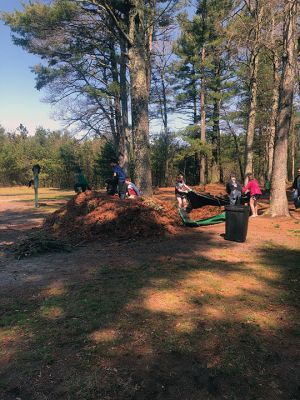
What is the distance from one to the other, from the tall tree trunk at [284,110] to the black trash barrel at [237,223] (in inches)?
149

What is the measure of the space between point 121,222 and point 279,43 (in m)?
12.9

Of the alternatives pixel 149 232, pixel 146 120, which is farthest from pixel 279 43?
pixel 149 232

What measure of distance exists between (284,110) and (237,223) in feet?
17.1

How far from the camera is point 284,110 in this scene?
11891mm

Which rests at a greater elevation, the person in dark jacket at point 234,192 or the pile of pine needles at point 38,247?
the person in dark jacket at point 234,192

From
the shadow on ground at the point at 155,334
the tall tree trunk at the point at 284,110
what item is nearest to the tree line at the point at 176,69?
the tall tree trunk at the point at 284,110

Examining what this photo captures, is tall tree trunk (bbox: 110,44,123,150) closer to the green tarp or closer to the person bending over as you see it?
the person bending over

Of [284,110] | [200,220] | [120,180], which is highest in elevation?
[284,110]

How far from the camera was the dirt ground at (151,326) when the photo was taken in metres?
3.14

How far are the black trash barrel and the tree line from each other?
384 centimetres

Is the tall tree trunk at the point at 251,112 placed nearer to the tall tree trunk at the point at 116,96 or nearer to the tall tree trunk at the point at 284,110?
the tall tree trunk at the point at 284,110

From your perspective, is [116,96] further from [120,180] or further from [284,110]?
[284,110]

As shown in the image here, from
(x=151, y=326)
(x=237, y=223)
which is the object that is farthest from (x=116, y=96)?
(x=151, y=326)

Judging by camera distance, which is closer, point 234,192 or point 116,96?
point 234,192
